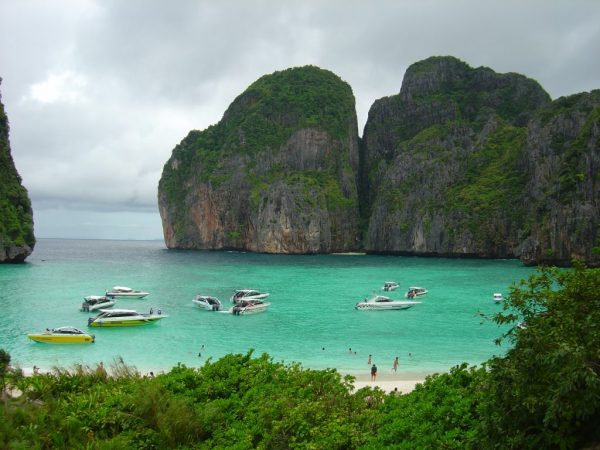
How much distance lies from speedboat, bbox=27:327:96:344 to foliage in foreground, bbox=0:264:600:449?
15541 millimetres

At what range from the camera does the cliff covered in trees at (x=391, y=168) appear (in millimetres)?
91312

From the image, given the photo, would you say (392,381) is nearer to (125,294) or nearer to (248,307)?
(248,307)

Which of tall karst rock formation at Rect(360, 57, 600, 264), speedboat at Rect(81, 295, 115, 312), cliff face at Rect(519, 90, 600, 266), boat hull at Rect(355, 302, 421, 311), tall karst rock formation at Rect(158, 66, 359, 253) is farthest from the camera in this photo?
tall karst rock formation at Rect(158, 66, 359, 253)

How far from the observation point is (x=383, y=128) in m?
143

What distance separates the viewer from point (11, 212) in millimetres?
73125

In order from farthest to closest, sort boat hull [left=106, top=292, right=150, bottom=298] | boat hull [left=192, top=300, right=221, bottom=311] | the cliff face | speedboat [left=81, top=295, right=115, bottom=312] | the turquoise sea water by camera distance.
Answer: the cliff face → boat hull [left=106, top=292, right=150, bottom=298] → boat hull [left=192, top=300, right=221, bottom=311] → speedboat [left=81, top=295, right=115, bottom=312] → the turquoise sea water

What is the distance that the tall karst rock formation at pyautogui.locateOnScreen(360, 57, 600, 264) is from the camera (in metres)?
72.9

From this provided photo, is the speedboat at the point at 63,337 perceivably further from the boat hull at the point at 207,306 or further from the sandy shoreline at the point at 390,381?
the boat hull at the point at 207,306

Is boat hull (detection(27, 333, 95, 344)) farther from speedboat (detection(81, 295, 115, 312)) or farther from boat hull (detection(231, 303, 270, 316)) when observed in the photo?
boat hull (detection(231, 303, 270, 316))

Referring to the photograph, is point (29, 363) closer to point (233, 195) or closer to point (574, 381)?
point (574, 381)

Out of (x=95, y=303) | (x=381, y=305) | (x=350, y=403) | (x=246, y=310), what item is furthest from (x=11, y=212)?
(x=350, y=403)

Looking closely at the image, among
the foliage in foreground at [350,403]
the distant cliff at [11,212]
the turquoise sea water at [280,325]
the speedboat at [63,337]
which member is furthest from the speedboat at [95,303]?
the distant cliff at [11,212]

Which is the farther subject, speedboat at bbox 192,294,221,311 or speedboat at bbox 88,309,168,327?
speedboat at bbox 192,294,221,311

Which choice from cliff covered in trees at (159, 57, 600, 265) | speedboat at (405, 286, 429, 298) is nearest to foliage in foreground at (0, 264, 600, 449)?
speedboat at (405, 286, 429, 298)
